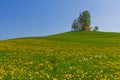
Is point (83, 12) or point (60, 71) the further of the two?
point (83, 12)

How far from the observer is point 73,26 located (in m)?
149

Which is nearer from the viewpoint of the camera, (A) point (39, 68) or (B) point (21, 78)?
(B) point (21, 78)

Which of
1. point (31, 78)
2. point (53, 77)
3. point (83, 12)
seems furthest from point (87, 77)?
point (83, 12)

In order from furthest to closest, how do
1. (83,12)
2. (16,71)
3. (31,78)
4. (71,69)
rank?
(83,12) → (71,69) → (16,71) → (31,78)

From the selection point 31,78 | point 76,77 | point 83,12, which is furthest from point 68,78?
point 83,12

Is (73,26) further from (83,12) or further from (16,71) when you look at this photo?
(16,71)

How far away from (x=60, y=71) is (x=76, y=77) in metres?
2.34

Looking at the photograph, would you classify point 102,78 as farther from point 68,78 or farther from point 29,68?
point 29,68

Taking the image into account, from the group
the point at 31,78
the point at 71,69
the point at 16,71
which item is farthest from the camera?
the point at 71,69

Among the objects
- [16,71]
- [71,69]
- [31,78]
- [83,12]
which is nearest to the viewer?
[31,78]

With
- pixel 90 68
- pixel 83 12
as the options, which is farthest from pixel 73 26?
pixel 90 68

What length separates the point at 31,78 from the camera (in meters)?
18.1

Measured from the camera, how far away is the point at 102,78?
60.8ft

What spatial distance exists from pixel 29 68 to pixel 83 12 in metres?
126
